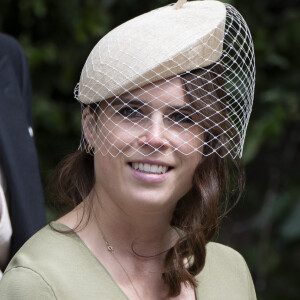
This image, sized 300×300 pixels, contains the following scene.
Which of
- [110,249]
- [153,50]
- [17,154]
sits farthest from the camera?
[17,154]

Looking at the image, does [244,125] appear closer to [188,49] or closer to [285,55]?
[188,49]

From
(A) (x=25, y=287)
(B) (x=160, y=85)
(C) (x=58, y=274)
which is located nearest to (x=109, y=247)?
(C) (x=58, y=274)

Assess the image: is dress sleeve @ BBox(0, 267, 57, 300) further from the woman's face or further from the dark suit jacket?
the dark suit jacket

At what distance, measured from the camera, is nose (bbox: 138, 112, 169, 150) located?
2.06 metres

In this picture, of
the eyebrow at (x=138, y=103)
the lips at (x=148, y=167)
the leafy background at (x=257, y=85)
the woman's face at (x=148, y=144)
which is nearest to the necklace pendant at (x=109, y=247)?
the woman's face at (x=148, y=144)

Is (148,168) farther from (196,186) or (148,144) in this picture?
(196,186)

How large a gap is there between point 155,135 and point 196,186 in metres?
0.25

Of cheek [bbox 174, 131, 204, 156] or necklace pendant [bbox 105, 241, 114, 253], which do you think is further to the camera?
necklace pendant [bbox 105, 241, 114, 253]

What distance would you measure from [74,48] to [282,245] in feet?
5.20

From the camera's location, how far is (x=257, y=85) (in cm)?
452

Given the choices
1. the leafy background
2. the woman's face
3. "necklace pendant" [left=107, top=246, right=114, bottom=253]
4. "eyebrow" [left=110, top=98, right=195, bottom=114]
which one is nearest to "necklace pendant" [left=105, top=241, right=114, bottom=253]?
"necklace pendant" [left=107, top=246, right=114, bottom=253]

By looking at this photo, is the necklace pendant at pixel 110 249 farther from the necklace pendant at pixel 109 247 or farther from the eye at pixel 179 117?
the eye at pixel 179 117

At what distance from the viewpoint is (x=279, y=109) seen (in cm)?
425

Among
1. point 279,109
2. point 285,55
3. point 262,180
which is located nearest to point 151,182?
point 279,109
